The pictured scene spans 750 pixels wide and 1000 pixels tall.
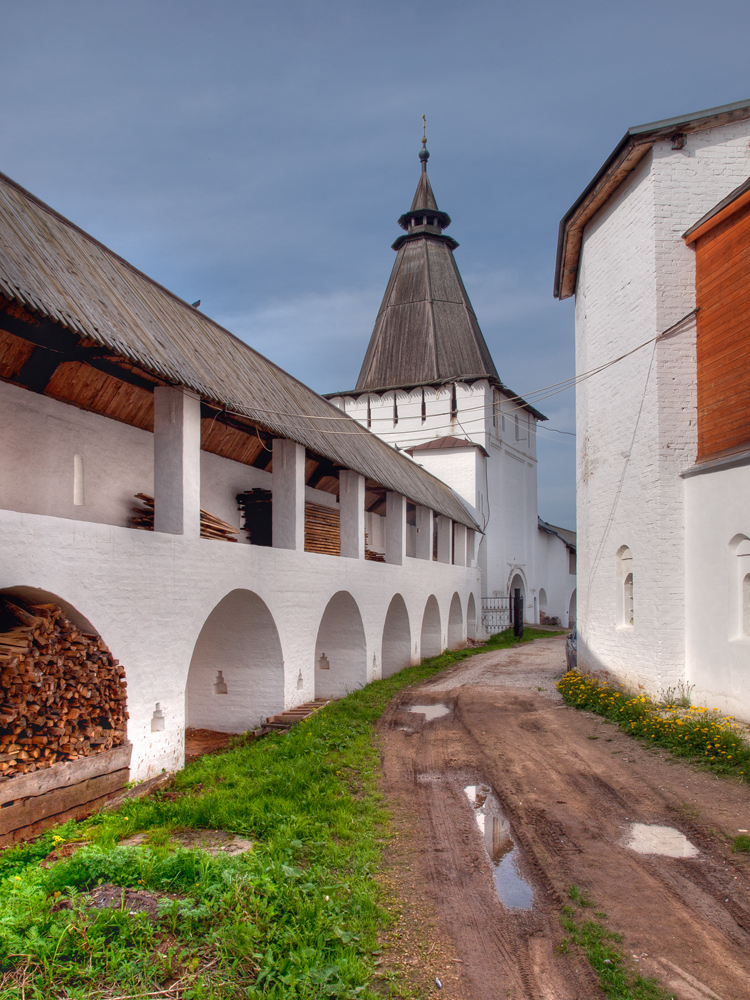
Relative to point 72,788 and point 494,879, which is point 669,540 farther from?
point 72,788

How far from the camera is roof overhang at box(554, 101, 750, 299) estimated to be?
10.1m

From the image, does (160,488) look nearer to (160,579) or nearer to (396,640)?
(160,579)

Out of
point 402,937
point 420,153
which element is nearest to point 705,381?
point 402,937

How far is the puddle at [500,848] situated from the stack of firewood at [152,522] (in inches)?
162

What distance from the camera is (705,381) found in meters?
9.73

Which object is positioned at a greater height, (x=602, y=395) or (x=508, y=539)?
(x=602, y=395)

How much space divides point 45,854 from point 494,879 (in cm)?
327

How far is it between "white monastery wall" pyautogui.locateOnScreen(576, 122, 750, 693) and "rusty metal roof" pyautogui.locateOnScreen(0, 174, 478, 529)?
4.55 m

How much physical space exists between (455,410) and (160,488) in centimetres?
2102

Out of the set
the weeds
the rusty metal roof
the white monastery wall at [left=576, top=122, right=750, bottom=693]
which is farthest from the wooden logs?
the weeds

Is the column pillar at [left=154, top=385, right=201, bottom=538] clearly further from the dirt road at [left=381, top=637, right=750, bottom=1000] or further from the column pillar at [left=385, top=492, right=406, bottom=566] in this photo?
the column pillar at [left=385, top=492, right=406, bottom=566]

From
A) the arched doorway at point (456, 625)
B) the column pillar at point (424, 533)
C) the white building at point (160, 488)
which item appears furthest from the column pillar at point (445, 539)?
the white building at point (160, 488)

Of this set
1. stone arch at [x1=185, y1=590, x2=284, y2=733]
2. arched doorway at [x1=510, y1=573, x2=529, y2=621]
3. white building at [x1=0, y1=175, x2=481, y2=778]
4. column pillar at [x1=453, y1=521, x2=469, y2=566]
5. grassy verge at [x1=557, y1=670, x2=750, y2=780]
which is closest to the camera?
white building at [x1=0, y1=175, x2=481, y2=778]

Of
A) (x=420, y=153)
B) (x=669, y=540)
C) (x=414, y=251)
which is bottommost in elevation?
(x=669, y=540)
